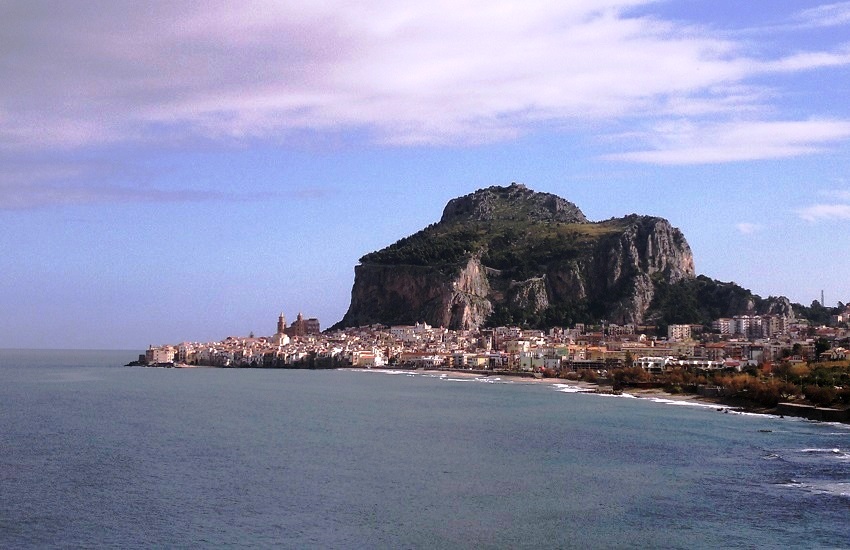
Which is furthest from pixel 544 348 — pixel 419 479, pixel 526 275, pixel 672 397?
pixel 419 479

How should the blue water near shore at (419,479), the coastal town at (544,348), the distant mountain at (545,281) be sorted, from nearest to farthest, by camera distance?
the blue water near shore at (419,479) < the coastal town at (544,348) < the distant mountain at (545,281)

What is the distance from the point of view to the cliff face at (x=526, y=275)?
149 metres

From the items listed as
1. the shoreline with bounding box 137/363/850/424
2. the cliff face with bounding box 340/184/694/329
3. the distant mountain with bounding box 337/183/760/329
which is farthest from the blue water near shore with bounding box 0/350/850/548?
the cliff face with bounding box 340/184/694/329

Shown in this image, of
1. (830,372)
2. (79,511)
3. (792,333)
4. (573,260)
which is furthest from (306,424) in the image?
(573,260)

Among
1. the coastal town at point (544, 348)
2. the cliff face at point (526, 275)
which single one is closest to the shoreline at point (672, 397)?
the coastal town at point (544, 348)

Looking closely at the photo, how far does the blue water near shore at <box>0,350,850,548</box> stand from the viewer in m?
22.2

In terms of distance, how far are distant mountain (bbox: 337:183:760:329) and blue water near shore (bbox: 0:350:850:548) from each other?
317 feet

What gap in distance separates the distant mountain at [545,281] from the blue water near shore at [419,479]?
9658 centimetres

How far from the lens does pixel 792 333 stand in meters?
128

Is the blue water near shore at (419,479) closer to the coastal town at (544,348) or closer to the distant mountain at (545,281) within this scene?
the coastal town at (544,348)

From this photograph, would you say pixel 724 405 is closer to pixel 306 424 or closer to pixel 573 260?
pixel 306 424

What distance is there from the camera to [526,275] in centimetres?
15425

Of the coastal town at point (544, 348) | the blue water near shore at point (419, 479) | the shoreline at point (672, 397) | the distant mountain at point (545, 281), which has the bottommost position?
the blue water near shore at point (419, 479)

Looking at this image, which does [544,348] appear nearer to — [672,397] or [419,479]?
[672,397]
